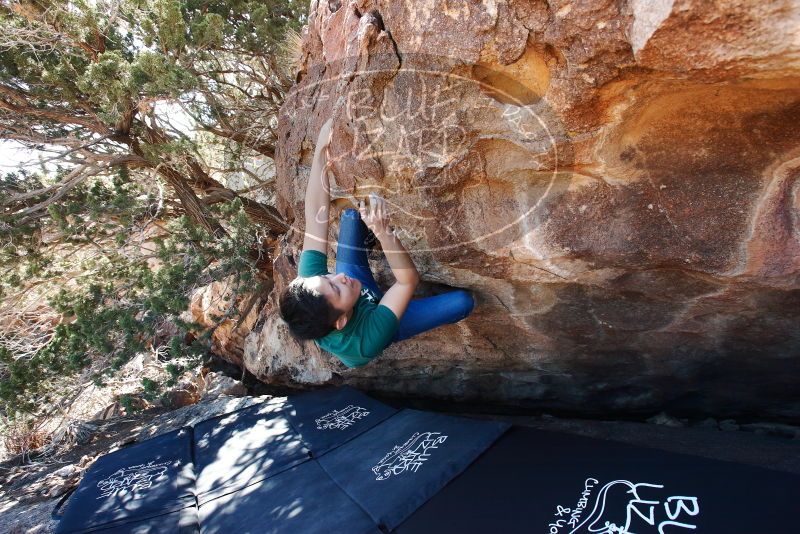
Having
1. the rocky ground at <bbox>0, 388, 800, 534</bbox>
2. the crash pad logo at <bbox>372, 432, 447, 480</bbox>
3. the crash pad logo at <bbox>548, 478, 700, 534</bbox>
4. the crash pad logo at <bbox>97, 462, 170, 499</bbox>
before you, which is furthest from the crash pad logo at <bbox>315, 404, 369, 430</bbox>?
the crash pad logo at <bbox>548, 478, 700, 534</bbox>

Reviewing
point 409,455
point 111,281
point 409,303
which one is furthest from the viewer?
point 111,281

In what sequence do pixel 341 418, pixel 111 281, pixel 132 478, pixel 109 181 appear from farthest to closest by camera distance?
pixel 109 181 → pixel 111 281 → pixel 341 418 → pixel 132 478

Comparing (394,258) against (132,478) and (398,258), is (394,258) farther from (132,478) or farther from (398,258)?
(132,478)

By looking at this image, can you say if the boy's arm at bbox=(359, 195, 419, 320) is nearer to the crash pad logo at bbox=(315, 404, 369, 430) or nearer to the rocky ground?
the crash pad logo at bbox=(315, 404, 369, 430)

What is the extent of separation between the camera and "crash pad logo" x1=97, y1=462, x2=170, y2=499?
9.80 feet

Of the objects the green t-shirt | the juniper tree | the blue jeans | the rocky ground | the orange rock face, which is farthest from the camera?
the juniper tree

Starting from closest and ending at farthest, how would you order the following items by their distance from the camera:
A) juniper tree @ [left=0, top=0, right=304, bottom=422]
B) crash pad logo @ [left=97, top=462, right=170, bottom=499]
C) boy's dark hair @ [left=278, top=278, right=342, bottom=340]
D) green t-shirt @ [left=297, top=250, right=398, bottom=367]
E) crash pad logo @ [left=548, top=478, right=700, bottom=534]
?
1. crash pad logo @ [left=548, top=478, right=700, bottom=534]
2. boy's dark hair @ [left=278, top=278, right=342, bottom=340]
3. green t-shirt @ [left=297, top=250, right=398, bottom=367]
4. crash pad logo @ [left=97, top=462, right=170, bottom=499]
5. juniper tree @ [left=0, top=0, right=304, bottom=422]

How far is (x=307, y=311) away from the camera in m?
2.17

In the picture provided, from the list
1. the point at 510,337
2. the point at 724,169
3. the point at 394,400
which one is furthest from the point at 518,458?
the point at 394,400

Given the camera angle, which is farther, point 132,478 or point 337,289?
point 132,478

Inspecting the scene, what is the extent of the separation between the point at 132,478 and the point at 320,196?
6.48 feet

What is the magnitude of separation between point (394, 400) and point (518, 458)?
1722 mm

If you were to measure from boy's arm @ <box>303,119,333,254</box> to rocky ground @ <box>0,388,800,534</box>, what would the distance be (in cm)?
180

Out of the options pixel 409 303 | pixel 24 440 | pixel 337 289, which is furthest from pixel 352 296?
pixel 24 440
